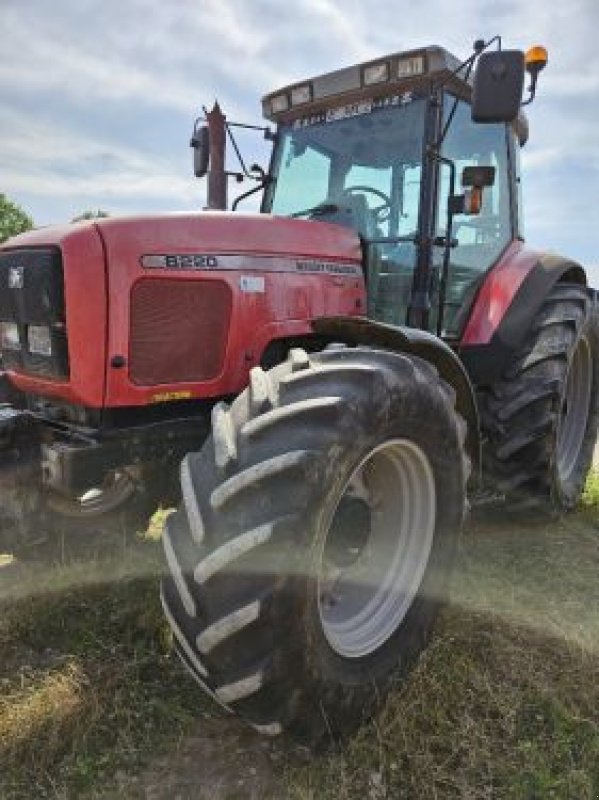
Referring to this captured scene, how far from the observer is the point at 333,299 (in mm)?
3328

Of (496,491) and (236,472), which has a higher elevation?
(236,472)

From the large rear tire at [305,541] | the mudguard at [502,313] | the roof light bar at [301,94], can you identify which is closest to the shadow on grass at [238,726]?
the large rear tire at [305,541]

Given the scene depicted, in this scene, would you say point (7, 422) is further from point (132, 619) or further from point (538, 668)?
point (538, 668)

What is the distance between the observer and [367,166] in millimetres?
3654

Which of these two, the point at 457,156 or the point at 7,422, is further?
the point at 457,156

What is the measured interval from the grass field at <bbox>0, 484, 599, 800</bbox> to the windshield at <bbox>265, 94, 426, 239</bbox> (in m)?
1.71

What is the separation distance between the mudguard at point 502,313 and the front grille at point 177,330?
4.57 feet

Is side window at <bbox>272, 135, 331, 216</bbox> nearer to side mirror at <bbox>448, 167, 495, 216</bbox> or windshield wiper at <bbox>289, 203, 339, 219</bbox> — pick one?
windshield wiper at <bbox>289, 203, 339, 219</bbox>

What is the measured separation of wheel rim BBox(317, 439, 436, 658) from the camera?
2.56m

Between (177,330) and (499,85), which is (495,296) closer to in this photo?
(499,85)

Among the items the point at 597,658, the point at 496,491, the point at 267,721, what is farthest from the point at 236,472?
the point at 496,491

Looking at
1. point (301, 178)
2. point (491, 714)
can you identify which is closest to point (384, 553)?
point (491, 714)

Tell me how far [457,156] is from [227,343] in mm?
1646

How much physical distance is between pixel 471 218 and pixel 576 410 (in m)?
1.61
